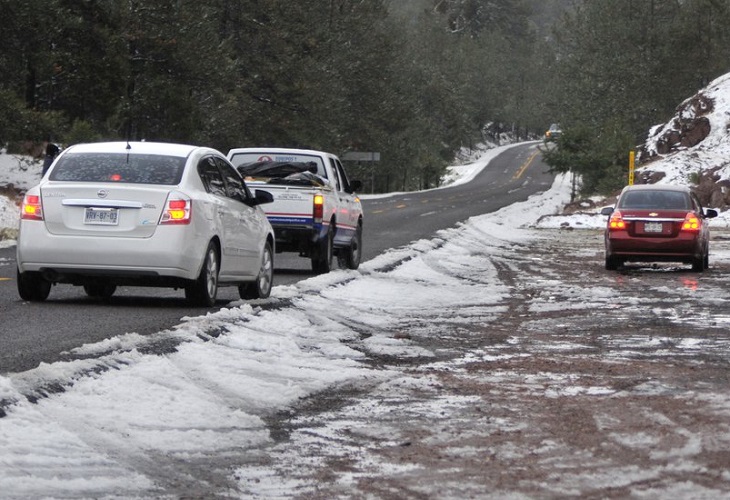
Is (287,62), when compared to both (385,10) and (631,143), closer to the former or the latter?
(631,143)

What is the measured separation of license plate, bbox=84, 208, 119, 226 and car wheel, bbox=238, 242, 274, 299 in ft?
8.08

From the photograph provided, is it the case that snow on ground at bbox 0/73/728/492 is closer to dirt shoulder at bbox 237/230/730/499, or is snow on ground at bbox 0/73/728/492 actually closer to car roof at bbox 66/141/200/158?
dirt shoulder at bbox 237/230/730/499

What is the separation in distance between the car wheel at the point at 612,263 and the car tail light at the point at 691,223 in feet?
4.29

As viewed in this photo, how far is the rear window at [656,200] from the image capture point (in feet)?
82.9

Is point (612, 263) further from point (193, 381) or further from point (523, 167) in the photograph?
point (523, 167)

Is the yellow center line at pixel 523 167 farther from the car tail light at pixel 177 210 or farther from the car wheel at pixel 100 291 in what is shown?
the car tail light at pixel 177 210

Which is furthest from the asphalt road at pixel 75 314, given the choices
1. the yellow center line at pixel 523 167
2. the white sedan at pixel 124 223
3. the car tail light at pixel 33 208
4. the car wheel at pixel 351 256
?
the yellow center line at pixel 523 167

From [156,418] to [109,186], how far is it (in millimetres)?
6368

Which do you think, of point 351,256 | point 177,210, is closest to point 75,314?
point 177,210

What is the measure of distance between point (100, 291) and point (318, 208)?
556 centimetres

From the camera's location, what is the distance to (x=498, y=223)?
152 feet

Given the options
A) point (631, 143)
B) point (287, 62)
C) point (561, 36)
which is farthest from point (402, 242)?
point (561, 36)

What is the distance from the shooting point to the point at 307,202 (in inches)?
811

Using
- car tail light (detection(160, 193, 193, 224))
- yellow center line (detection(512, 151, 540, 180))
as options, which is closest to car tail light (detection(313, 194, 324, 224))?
car tail light (detection(160, 193, 193, 224))
